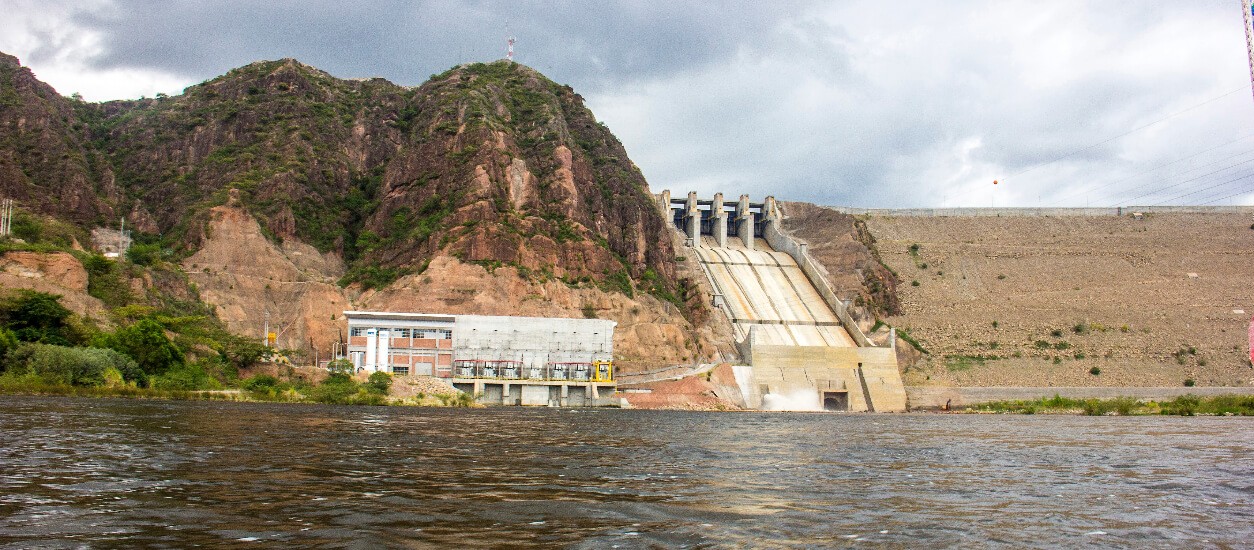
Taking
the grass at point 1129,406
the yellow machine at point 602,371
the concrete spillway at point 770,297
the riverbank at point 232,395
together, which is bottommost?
the grass at point 1129,406

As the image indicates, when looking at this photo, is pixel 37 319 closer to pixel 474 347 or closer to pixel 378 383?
pixel 378 383

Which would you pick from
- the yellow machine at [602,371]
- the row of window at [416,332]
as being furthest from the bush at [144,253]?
the yellow machine at [602,371]

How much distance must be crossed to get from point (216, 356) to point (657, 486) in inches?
2510

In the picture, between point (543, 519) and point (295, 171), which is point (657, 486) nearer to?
point (543, 519)

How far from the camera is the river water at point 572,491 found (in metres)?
14.3

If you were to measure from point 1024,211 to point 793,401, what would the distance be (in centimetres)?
7189

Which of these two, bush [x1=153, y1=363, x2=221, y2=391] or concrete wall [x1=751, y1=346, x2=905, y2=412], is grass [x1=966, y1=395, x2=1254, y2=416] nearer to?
concrete wall [x1=751, y1=346, x2=905, y2=412]

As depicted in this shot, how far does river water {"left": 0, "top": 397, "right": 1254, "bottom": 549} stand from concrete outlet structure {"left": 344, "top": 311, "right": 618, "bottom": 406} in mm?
53000

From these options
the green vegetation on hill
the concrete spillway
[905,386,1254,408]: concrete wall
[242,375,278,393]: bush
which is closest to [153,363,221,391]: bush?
[242,375,278,393]: bush

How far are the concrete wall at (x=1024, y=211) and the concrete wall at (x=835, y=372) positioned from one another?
52.1 m

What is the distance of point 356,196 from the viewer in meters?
126

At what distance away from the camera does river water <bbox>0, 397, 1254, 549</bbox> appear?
46.8ft

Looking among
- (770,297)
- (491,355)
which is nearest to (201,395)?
(491,355)

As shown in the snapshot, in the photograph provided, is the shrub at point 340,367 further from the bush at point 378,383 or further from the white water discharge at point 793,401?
the white water discharge at point 793,401
